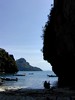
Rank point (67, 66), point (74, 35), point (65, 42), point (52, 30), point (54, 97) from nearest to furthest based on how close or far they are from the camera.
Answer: point (54, 97) < point (74, 35) < point (65, 42) < point (67, 66) < point (52, 30)

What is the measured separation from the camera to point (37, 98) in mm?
35844

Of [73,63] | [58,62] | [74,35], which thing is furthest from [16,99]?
[58,62]

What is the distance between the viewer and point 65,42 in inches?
2489

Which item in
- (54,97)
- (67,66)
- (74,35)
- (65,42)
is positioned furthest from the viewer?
(67,66)

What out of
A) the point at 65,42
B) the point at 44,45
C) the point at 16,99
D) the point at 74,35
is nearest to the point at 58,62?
the point at 44,45

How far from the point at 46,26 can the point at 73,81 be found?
1577cm

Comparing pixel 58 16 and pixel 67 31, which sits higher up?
pixel 58 16

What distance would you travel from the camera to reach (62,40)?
211ft

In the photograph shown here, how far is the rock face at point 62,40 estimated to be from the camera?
59312mm

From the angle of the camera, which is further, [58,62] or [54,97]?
[58,62]

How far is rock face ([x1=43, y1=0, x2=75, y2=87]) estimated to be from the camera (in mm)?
59312

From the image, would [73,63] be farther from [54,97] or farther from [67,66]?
[54,97]

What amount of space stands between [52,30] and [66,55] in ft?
31.4

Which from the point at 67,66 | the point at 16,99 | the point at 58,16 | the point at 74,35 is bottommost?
the point at 16,99
